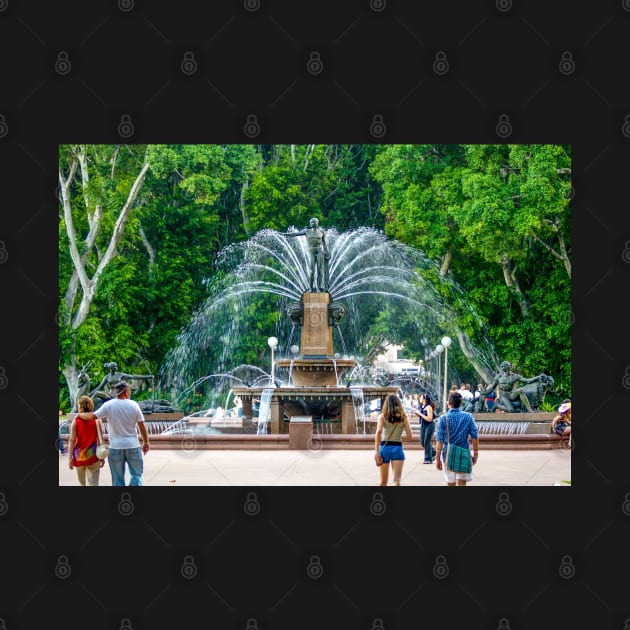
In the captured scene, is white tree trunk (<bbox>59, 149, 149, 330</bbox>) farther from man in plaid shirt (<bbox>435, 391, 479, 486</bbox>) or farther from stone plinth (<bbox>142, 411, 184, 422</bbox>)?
man in plaid shirt (<bbox>435, 391, 479, 486</bbox>)

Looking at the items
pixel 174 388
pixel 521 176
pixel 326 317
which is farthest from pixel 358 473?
pixel 174 388

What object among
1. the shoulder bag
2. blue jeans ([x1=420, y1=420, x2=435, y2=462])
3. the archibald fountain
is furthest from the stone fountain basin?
the shoulder bag

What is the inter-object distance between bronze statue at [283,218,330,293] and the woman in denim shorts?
12760 millimetres

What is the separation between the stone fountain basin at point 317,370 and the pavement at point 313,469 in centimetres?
430

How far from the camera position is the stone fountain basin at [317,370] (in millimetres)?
22594

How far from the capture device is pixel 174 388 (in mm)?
42750

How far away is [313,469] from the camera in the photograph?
1500 cm

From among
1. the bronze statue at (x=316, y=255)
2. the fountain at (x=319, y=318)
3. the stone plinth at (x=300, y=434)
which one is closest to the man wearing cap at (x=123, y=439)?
the stone plinth at (x=300, y=434)

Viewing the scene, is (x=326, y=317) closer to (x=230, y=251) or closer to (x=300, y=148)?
(x=230, y=251)

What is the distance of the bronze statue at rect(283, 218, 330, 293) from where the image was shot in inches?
951
